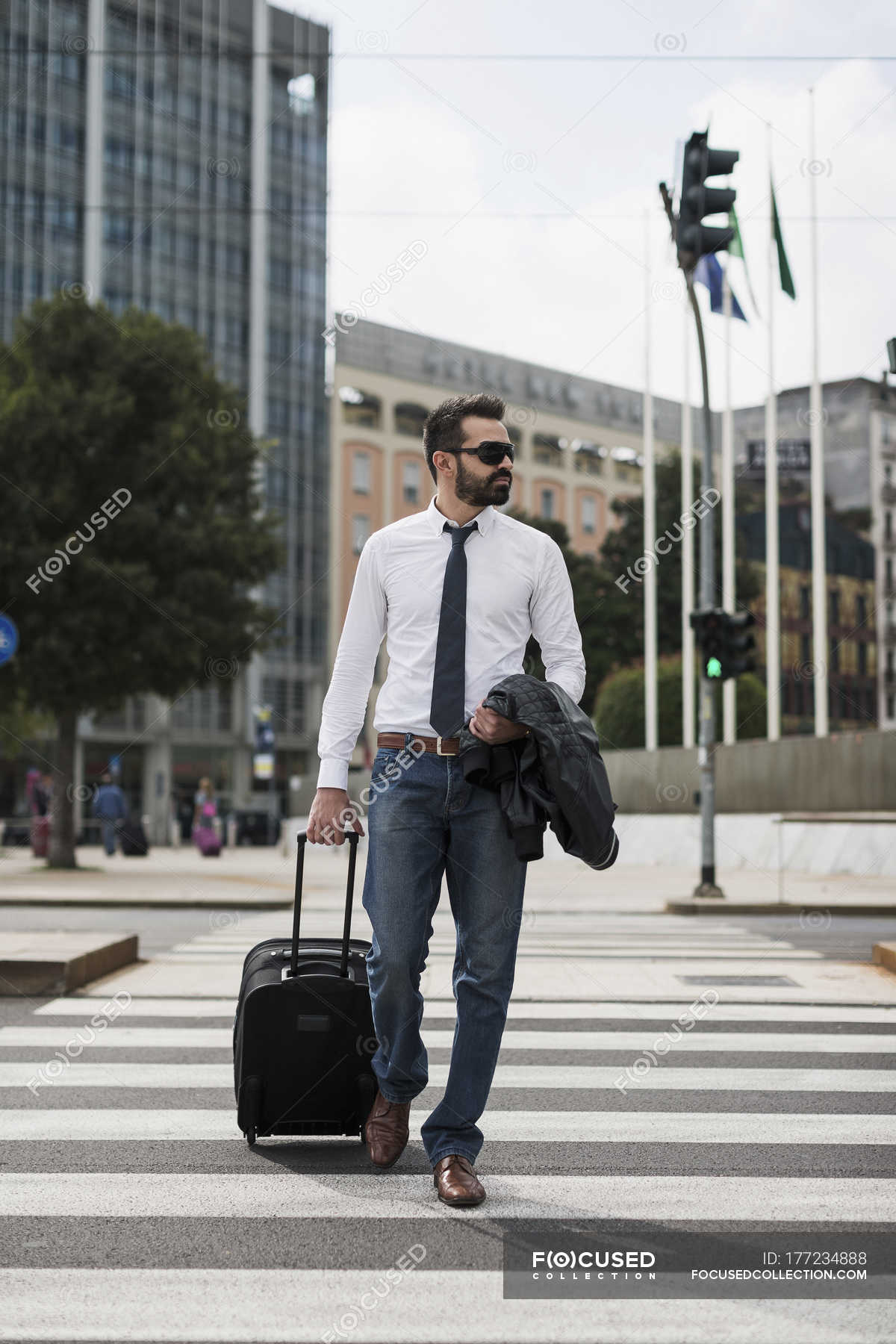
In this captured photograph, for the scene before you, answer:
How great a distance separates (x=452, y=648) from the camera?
393 cm

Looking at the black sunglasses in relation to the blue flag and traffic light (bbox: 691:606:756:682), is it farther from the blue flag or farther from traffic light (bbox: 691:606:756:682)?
the blue flag

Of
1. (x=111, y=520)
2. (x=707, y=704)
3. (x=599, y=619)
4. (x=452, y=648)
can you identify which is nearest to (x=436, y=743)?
(x=452, y=648)

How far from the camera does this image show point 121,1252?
132 inches

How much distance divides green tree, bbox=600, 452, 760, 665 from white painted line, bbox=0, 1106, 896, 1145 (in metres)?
40.8

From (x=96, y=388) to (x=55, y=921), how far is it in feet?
36.6

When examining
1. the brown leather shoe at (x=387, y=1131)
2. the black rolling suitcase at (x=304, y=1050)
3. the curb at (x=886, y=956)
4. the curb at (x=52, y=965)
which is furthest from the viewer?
the curb at (x=886, y=956)

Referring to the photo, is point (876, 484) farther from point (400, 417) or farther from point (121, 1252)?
point (121, 1252)

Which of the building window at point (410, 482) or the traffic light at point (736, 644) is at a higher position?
the building window at point (410, 482)

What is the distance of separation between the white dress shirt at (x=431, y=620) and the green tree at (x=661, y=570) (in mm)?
41453

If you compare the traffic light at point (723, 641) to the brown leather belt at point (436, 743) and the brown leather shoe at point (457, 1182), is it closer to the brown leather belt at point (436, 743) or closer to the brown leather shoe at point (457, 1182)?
the brown leather belt at point (436, 743)

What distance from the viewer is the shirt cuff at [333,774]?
394cm

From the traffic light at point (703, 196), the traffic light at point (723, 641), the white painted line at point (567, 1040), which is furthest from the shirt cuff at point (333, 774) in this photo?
the traffic light at point (723, 641)

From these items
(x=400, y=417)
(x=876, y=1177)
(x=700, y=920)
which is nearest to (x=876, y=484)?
(x=400, y=417)

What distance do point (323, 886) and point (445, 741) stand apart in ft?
56.2
